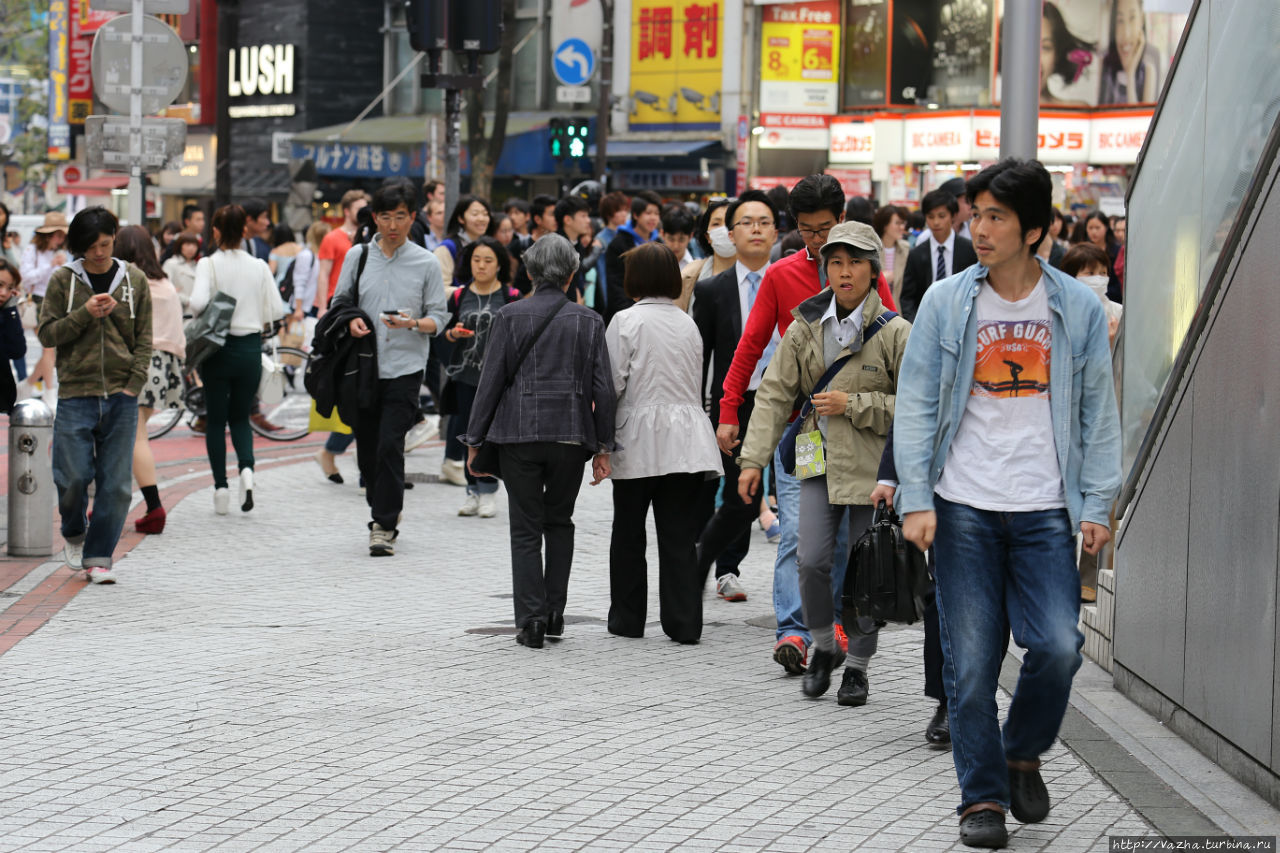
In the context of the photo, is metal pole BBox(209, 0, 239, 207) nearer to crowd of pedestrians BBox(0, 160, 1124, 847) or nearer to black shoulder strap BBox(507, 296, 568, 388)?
crowd of pedestrians BBox(0, 160, 1124, 847)

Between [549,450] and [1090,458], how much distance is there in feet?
10.9

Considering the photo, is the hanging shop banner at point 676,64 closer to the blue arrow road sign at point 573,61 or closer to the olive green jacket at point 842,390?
the blue arrow road sign at point 573,61

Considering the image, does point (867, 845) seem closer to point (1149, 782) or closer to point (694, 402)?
point (1149, 782)

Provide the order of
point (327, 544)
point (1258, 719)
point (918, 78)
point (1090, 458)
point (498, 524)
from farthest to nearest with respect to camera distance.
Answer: point (918, 78), point (498, 524), point (327, 544), point (1258, 719), point (1090, 458)

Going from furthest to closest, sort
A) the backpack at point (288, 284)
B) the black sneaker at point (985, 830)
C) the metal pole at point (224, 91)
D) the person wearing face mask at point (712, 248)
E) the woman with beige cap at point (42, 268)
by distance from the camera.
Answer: the metal pole at point (224, 91) → the backpack at point (288, 284) → the woman with beige cap at point (42, 268) → the person wearing face mask at point (712, 248) → the black sneaker at point (985, 830)

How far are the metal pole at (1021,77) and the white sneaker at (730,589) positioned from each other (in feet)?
8.28

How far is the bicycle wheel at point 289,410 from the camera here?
1612cm

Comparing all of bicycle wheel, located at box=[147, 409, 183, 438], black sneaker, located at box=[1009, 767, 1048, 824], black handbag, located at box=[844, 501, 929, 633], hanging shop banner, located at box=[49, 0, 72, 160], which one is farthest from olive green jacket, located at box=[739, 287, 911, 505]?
hanging shop banner, located at box=[49, 0, 72, 160]

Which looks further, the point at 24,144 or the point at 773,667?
the point at 24,144

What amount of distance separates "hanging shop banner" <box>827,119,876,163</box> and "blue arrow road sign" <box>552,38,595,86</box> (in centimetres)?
505

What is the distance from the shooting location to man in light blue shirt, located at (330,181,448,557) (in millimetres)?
10188

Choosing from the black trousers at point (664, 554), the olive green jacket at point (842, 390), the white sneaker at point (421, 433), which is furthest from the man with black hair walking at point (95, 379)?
the white sneaker at point (421, 433)

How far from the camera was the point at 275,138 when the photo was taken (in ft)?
124

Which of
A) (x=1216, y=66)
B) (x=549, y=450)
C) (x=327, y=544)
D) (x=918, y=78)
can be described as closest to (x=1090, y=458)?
(x=1216, y=66)
